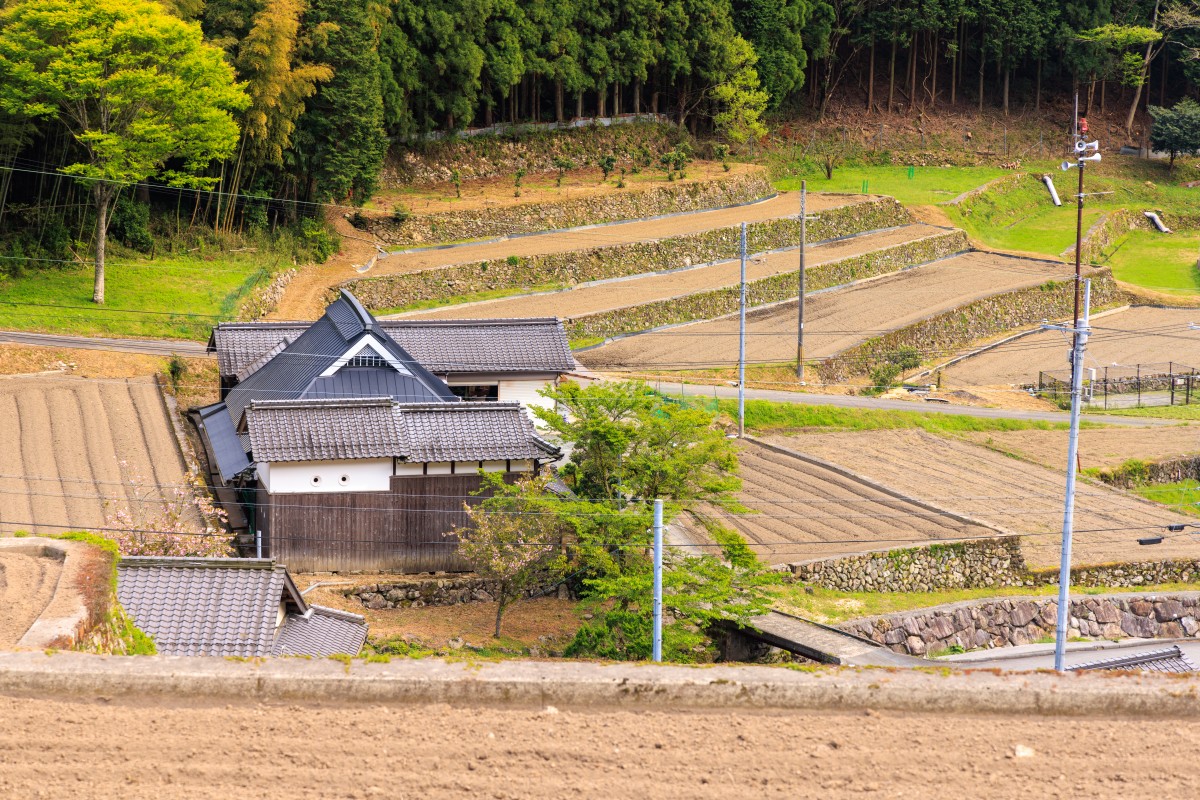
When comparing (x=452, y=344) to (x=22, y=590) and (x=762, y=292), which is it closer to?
(x=762, y=292)

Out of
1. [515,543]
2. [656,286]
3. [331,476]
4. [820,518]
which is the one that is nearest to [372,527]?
[331,476]

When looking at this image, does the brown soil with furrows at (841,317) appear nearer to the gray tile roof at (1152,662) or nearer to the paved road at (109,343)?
the paved road at (109,343)

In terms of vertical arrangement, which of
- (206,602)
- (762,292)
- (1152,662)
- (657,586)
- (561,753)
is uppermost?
(561,753)

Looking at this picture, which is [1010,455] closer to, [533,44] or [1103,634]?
[1103,634]

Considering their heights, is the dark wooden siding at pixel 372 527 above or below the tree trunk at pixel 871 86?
below

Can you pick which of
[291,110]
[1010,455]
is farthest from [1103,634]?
[291,110]

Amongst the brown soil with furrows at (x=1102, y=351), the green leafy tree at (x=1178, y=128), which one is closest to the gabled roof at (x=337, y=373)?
the brown soil with furrows at (x=1102, y=351)
